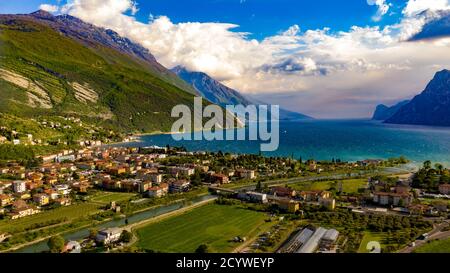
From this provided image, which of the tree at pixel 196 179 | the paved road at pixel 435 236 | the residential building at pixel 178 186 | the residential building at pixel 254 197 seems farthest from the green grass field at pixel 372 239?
the tree at pixel 196 179

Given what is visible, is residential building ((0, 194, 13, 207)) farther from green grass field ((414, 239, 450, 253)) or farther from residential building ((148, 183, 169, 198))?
green grass field ((414, 239, 450, 253))

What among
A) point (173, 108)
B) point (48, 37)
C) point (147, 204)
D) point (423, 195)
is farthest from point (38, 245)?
point (48, 37)

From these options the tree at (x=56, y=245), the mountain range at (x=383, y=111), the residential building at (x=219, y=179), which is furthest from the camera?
the mountain range at (x=383, y=111)

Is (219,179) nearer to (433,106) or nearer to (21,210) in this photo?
(21,210)

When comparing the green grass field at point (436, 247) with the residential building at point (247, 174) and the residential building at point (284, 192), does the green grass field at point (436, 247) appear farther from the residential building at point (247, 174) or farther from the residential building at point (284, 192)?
the residential building at point (247, 174)

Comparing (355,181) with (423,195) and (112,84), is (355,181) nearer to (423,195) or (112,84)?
(423,195)

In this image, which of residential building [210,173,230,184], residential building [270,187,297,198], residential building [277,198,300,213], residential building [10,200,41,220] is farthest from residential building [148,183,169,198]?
residential building [277,198,300,213]

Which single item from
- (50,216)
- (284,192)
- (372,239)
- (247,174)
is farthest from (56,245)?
(247,174)

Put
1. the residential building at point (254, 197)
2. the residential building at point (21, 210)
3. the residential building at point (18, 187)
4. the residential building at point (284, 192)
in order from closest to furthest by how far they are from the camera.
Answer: the residential building at point (21, 210)
the residential building at point (254, 197)
the residential building at point (284, 192)
the residential building at point (18, 187)
